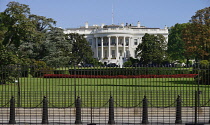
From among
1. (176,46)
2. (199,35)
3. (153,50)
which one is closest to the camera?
(199,35)

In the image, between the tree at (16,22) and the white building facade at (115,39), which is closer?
the tree at (16,22)

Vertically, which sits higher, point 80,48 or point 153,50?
point 80,48

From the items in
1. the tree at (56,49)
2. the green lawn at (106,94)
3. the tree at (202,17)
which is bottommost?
the green lawn at (106,94)

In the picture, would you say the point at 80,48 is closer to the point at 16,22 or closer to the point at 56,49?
the point at 56,49

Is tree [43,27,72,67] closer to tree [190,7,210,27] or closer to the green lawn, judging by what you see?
tree [190,7,210,27]

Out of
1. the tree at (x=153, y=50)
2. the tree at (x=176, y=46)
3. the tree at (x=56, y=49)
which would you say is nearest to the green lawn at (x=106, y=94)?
the tree at (x=56, y=49)

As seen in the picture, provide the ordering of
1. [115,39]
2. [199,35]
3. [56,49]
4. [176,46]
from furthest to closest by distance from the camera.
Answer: [115,39] < [176,46] < [56,49] < [199,35]

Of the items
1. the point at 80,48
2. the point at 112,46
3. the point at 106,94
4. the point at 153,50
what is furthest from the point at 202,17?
the point at 112,46

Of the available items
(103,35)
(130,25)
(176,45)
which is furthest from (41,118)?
(130,25)

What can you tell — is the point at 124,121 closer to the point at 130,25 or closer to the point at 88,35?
the point at 88,35

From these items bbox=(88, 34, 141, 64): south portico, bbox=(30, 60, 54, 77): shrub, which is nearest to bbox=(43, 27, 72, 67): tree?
bbox=(30, 60, 54, 77): shrub

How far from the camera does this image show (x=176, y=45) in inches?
3595

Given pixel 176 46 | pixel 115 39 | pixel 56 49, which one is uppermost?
pixel 115 39

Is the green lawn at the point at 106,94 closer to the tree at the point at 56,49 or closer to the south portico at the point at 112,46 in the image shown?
the tree at the point at 56,49
